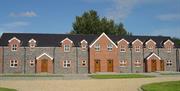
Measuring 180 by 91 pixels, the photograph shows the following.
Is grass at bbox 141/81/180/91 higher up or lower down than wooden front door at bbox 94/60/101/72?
lower down

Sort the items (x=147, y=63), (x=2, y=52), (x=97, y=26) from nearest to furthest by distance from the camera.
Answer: (x=2, y=52) < (x=147, y=63) < (x=97, y=26)

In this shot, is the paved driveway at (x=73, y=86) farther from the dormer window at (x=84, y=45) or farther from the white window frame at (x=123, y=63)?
the white window frame at (x=123, y=63)

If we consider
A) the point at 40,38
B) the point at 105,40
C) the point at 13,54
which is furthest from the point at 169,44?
the point at 13,54

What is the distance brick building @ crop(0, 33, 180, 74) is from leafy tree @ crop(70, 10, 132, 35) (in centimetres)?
2679

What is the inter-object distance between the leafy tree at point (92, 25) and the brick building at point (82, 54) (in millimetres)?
26789

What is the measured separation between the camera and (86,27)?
322ft

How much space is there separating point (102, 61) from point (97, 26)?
110ft

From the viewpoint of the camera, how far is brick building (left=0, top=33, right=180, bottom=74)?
2474 inches

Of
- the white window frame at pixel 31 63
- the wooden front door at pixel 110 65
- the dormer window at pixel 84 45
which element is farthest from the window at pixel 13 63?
the wooden front door at pixel 110 65

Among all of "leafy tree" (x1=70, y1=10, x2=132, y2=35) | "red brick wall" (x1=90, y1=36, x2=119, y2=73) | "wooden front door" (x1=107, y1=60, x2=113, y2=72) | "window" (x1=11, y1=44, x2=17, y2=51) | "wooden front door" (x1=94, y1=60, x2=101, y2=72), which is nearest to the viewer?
"window" (x1=11, y1=44, x2=17, y2=51)

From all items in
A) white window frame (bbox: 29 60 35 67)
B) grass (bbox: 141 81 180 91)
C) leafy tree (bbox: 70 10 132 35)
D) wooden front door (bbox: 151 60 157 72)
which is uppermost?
leafy tree (bbox: 70 10 132 35)

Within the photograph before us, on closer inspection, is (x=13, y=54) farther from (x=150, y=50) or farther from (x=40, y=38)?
(x=150, y=50)

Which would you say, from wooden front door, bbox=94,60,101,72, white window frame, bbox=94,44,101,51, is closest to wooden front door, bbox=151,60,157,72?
wooden front door, bbox=94,60,101,72

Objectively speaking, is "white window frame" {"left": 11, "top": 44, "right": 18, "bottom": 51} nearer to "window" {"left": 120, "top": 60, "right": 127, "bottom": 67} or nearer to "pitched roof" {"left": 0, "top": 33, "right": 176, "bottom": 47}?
"pitched roof" {"left": 0, "top": 33, "right": 176, "bottom": 47}
